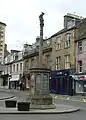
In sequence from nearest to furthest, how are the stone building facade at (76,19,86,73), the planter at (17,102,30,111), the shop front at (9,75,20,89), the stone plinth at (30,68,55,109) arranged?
the planter at (17,102,30,111)
the stone plinth at (30,68,55,109)
the stone building facade at (76,19,86,73)
the shop front at (9,75,20,89)

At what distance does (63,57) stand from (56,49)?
349 cm

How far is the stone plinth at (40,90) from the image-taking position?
22.7m

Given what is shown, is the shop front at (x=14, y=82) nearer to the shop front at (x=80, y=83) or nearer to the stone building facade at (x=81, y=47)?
the shop front at (x=80, y=83)

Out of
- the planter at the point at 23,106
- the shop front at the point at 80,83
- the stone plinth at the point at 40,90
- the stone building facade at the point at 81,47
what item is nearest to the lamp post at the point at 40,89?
the stone plinth at the point at 40,90

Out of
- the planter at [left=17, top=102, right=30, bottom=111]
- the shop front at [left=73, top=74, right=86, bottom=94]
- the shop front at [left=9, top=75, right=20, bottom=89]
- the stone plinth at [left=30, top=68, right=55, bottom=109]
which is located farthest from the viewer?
the shop front at [left=9, top=75, right=20, bottom=89]

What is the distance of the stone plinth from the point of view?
894 inches

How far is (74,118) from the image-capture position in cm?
1808

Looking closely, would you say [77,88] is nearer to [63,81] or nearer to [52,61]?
[63,81]

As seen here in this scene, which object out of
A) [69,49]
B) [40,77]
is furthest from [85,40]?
[40,77]

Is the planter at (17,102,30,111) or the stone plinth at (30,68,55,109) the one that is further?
the stone plinth at (30,68,55,109)

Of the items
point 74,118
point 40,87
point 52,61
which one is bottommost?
point 74,118

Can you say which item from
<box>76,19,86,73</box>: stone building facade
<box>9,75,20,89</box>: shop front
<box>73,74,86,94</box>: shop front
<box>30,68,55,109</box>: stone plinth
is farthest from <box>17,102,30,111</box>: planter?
<box>9,75,20,89</box>: shop front

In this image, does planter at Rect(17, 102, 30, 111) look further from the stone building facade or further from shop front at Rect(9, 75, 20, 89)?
shop front at Rect(9, 75, 20, 89)

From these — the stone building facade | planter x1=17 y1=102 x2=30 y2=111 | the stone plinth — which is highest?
the stone building facade
